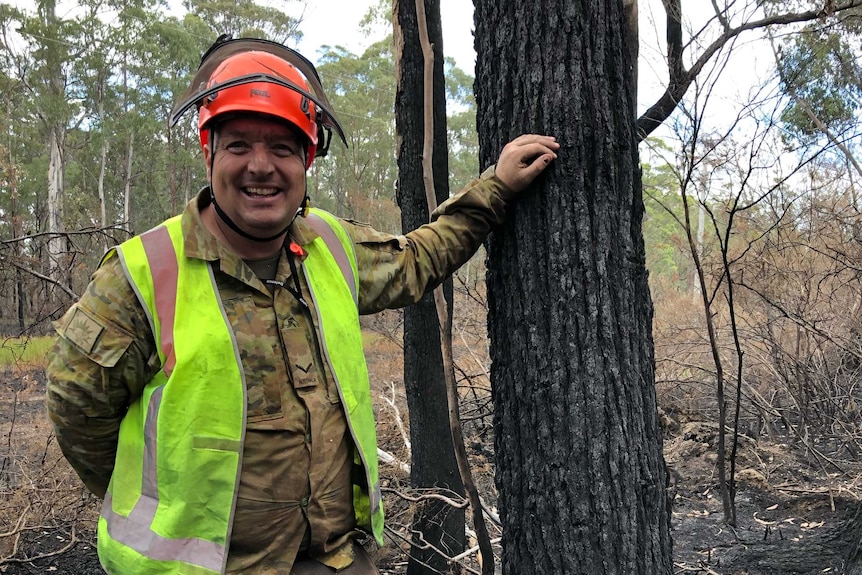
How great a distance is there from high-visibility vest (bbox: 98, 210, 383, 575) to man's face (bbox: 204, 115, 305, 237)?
0.61 ft

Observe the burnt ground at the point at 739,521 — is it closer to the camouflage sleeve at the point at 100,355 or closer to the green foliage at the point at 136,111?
the camouflage sleeve at the point at 100,355

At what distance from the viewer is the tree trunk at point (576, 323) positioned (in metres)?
1.75

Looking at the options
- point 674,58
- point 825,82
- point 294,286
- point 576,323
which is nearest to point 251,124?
point 294,286

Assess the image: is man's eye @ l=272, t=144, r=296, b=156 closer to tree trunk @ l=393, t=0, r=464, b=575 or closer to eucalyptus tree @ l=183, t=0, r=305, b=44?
tree trunk @ l=393, t=0, r=464, b=575

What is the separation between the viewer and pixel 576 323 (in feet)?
5.88

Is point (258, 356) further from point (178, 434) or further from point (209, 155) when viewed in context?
point (209, 155)

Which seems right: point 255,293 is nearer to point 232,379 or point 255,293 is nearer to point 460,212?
point 232,379

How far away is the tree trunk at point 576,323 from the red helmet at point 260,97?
1.93ft

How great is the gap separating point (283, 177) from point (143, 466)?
86 centimetres

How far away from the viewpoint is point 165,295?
5.54ft

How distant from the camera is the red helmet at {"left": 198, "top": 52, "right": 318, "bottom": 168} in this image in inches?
A: 70.5

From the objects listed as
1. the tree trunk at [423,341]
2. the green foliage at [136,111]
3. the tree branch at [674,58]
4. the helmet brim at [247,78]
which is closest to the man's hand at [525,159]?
the helmet brim at [247,78]

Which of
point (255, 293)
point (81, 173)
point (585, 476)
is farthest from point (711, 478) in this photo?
point (81, 173)

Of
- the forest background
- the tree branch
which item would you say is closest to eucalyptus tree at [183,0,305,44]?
the forest background
